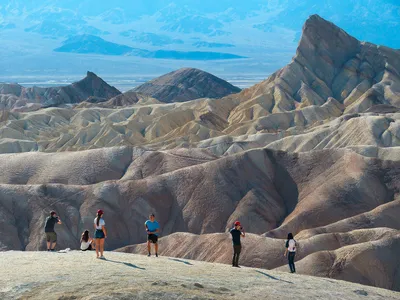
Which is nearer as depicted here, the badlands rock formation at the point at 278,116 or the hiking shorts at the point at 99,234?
the hiking shorts at the point at 99,234

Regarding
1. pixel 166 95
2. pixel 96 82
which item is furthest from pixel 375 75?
pixel 96 82

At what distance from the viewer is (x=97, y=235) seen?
1101 inches

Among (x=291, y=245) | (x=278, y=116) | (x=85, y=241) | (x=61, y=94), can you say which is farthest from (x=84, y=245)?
(x=61, y=94)

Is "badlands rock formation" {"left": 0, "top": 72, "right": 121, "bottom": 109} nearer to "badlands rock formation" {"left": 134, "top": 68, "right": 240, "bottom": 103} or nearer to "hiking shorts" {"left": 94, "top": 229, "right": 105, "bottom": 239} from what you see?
"badlands rock formation" {"left": 134, "top": 68, "right": 240, "bottom": 103}

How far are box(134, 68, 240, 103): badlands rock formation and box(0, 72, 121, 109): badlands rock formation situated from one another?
29.5ft

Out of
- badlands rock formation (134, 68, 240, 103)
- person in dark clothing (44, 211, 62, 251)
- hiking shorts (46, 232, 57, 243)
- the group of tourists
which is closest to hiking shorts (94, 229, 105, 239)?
the group of tourists

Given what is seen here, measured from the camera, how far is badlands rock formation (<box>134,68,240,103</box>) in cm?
18538

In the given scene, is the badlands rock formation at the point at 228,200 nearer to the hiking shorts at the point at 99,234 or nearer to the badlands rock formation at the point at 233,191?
the badlands rock formation at the point at 233,191

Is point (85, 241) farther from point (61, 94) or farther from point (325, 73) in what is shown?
point (61, 94)

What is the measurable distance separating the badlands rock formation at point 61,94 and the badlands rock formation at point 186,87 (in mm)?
9000

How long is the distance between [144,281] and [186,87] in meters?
166

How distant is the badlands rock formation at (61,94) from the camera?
6875 inches

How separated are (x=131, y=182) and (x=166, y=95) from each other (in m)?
123

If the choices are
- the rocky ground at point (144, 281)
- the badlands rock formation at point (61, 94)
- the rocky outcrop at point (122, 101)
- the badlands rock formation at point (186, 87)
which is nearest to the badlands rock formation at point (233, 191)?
the rocky ground at point (144, 281)
